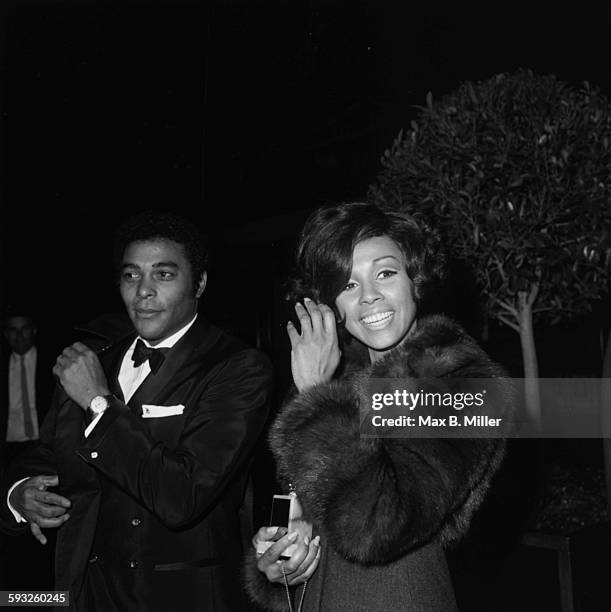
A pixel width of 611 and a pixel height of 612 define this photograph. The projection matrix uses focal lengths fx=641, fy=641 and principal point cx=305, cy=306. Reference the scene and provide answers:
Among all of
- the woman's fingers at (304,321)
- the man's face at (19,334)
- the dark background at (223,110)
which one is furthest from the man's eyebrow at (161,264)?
the dark background at (223,110)

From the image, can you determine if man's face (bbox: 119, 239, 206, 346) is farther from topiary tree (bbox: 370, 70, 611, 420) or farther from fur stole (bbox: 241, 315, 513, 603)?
topiary tree (bbox: 370, 70, 611, 420)

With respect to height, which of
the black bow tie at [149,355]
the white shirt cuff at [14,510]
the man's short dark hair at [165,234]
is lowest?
the white shirt cuff at [14,510]

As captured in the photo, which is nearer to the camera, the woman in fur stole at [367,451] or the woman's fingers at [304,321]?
the woman in fur stole at [367,451]

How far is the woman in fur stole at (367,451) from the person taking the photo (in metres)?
1.29

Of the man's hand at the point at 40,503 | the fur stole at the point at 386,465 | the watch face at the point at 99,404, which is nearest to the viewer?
the fur stole at the point at 386,465

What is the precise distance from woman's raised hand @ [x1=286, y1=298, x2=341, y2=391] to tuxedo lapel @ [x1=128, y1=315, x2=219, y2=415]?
18.2 inches

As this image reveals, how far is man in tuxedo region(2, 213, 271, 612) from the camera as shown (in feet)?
5.49

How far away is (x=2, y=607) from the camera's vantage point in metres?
2.38

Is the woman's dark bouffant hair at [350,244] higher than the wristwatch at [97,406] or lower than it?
higher

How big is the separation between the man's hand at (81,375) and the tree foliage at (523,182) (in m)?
1.71

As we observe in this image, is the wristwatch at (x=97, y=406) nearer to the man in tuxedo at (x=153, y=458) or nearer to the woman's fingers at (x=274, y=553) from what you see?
the man in tuxedo at (x=153, y=458)

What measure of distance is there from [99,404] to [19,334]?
12.7 ft

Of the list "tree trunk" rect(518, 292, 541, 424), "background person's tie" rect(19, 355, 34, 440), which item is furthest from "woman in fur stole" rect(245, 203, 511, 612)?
"background person's tie" rect(19, 355, 34, 440)

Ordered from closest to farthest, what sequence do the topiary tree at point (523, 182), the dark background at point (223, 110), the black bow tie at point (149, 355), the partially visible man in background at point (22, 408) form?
the black bow tie at point (149, 355)
the topiary tree at point (523, 182)
the partially visible man in background at point (22, 408)
the dark background at point (223, 110)
